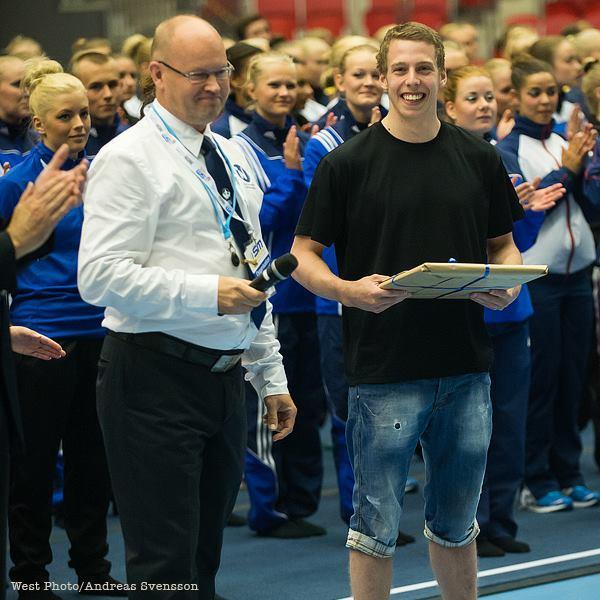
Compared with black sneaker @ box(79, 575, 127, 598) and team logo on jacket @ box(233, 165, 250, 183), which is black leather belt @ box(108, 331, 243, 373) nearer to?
team logo on jacket @ box(233, 165, 250, 183)

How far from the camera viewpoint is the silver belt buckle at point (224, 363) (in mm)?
2957

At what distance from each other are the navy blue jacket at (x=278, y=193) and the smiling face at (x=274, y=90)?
0.05 metres

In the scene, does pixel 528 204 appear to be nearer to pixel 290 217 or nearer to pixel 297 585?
pixel 290 217

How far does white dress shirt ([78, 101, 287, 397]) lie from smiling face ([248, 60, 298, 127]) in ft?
6.87

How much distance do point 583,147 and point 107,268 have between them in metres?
2.74

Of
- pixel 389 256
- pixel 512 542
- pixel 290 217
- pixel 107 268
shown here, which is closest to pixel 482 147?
pixel 389 256

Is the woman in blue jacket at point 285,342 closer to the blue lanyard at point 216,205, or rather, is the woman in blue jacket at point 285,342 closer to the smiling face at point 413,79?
the smiling face at point 413,79

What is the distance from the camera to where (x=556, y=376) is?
A: 5289mm

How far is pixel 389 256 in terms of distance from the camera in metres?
3.18

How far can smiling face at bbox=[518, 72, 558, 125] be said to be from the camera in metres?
5.11

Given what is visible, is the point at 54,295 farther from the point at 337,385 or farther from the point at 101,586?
the point at 337,385

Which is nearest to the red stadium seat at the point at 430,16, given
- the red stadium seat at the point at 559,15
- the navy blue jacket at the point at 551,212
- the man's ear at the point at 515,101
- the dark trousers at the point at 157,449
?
the red stadium seat at the point at 559,15

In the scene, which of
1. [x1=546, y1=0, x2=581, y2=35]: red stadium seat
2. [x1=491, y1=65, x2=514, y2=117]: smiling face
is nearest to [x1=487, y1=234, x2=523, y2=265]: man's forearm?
[x1=491, y1=65, x2=514, y2=117]: smiling face

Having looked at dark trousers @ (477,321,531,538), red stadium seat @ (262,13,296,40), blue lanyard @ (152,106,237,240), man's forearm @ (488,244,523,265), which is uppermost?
red stadium seat @ (262,13,296,40)
